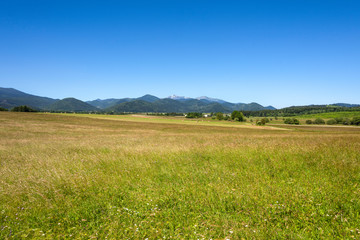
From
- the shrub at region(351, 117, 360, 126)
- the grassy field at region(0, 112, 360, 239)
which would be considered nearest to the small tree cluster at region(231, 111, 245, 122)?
the shrub at region(351, 117, 360, 126)

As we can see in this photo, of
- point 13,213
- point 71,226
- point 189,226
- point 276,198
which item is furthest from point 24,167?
point 276,198

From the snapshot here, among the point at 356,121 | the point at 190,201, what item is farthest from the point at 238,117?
the point at 190,201

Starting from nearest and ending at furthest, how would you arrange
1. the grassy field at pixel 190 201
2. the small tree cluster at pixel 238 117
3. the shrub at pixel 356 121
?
1. the grassy field at pixel 190 201
2. the shrub at pixel 356 121
3. the small tree cluster at pixel 238 117

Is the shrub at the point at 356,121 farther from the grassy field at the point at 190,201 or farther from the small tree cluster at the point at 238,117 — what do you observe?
the grassy field at the point at 190,201

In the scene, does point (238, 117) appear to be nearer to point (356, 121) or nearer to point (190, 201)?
point (356, 121)

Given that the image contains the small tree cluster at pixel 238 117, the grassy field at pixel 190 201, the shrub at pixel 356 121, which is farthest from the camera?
the small tree cluster at pixel 238 117

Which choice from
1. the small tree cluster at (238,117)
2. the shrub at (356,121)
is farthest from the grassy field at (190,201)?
the shrub at (356,121)

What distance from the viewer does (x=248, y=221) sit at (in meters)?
3.50

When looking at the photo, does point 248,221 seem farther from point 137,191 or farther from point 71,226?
point 71,226

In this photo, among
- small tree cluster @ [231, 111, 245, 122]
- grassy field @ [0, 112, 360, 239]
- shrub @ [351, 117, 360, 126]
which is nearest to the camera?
grassy field @ [0, 112, 360, 239]

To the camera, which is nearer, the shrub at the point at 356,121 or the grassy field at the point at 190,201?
the grassy field at the point at 190,201

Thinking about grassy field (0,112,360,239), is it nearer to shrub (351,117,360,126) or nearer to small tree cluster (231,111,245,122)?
small tree cluster (231,111,245,122)

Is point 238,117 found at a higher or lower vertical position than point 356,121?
lower

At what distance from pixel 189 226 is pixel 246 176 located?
2.94m
